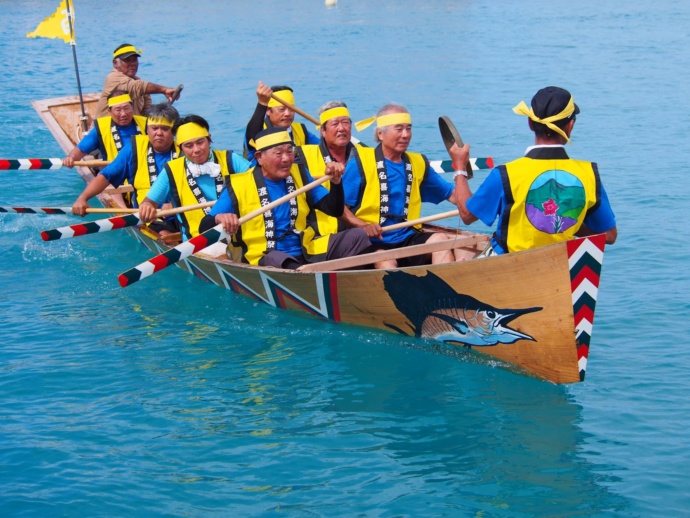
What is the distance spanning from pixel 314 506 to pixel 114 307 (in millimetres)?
3926

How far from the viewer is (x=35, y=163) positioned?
9.93 meters

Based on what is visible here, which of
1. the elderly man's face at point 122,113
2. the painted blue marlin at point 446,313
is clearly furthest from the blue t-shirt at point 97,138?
the painted blue marlin at point 446,313

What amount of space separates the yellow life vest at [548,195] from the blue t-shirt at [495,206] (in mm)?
43

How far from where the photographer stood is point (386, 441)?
5898 mm

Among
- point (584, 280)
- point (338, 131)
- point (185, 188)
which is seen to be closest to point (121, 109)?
point (185, 188)

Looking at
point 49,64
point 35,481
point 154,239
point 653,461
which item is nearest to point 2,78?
point 49,64

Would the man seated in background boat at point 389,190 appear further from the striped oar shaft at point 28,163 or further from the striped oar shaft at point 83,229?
the striped oar shaft at point 28,163

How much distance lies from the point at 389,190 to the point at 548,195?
2435mm

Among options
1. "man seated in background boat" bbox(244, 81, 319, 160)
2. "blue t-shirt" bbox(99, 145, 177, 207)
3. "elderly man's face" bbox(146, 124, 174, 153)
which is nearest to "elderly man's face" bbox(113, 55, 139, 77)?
"man seated in background boat" bbox(244, 81, 319, 160)

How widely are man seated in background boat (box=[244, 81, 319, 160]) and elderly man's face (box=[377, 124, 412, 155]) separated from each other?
6.04ft

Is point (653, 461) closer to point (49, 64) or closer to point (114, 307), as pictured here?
point (114, 307)

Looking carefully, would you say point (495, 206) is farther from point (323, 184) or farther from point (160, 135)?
point (160, 135)

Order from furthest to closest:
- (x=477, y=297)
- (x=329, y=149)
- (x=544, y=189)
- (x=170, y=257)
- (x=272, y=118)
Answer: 1. (x=272, y=118)
2. (x=329, y=149)
3. (x=170, y=257)
4. (x=477, y=297)
5. (x=544, y=189)

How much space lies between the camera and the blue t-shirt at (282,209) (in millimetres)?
7430
